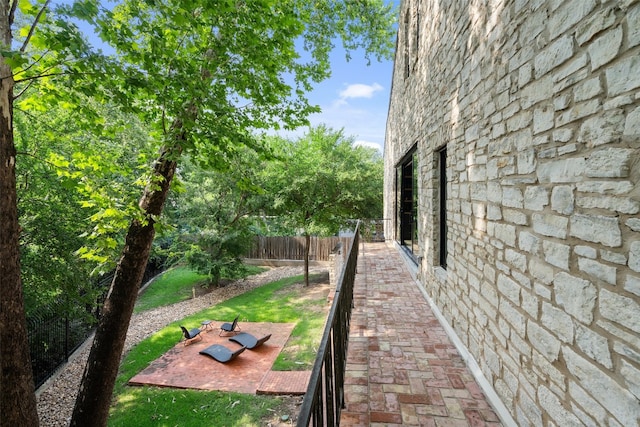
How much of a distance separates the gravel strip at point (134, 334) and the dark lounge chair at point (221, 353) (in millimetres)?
2621

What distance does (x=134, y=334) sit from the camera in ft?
32.6

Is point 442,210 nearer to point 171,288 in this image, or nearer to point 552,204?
point 552,204

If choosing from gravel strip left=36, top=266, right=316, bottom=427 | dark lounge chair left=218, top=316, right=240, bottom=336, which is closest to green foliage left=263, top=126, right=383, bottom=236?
gravel strip left=36, top=266, right=316, bottom=427

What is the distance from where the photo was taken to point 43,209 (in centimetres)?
630

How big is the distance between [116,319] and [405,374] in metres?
4.31

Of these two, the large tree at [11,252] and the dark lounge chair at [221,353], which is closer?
the large tree at [11,252]

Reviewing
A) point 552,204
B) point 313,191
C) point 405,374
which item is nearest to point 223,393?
point 405,374

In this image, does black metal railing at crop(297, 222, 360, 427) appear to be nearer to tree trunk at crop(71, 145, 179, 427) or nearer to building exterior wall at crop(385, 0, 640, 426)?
building exterior wall at crop(385, 0, 640, 426)

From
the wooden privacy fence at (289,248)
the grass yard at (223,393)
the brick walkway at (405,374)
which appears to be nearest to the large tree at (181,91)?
the grass yard at (223,393)

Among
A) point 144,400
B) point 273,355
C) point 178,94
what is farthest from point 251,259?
point 178,94

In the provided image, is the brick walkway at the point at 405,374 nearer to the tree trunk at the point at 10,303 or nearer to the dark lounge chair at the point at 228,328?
the tree trunk at the point at 10,303

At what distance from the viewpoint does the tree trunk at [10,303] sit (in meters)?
3.64

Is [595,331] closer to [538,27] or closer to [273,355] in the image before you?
[538,27]

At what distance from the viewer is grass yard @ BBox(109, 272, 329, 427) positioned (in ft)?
18.4
